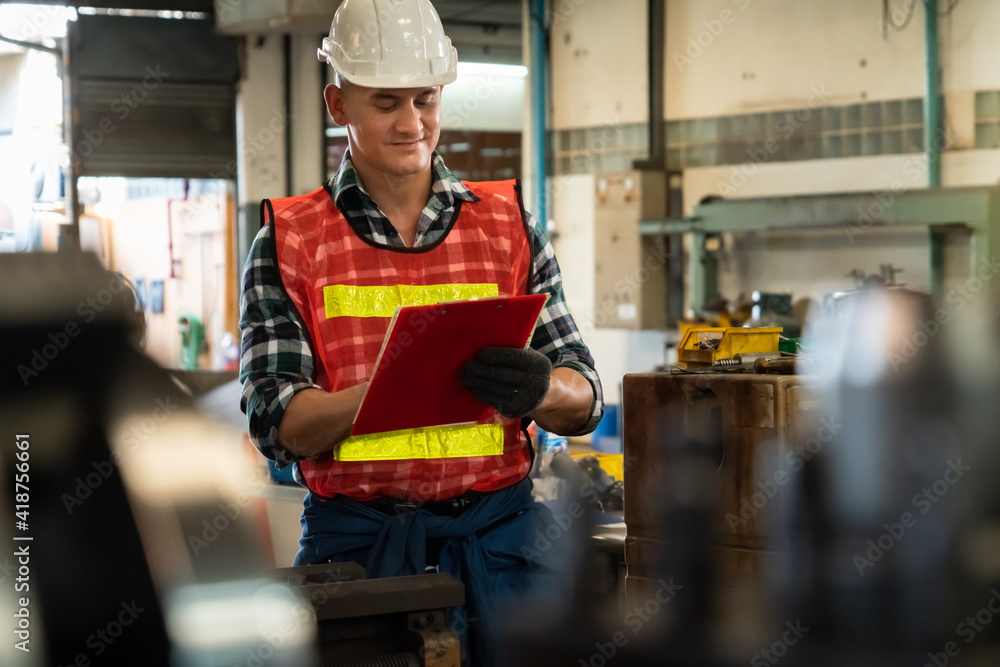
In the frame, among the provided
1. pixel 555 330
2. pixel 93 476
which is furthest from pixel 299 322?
pixel 93 476

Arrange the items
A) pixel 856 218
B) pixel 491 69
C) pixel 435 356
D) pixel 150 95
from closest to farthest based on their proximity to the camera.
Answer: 1. pixel 435 356
2. pixel 856 218
3. pixel 150 95
4. pixel 491 69

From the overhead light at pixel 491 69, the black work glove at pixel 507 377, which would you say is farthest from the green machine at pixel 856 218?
the black work glove at pixel 507 377

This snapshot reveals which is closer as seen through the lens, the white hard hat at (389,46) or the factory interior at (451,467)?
the factory interior at (451,467)

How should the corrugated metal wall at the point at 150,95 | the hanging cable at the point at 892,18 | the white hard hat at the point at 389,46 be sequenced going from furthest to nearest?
the corrugated metal wall at the point at 150,95, the hanging cable at the point at 892,18, the white hard hat at the point at 389,46

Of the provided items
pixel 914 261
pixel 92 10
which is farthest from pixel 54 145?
pixel 914 261

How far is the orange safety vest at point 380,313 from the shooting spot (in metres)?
1.54

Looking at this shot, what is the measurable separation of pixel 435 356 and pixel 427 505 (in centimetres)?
30

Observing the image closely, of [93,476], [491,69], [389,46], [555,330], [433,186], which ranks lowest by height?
[93,476]

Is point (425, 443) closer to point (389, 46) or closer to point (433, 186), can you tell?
point (433, 186)

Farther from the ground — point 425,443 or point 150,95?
point 150,95

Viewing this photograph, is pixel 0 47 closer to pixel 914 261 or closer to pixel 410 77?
pixel 914 261

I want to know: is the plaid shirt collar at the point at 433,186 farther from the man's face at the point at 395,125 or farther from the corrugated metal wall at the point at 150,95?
the corrugated metal wall at the point at 150,95

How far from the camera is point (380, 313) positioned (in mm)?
1560

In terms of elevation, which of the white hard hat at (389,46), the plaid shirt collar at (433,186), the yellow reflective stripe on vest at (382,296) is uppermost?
the white hard hat at (389,46)
